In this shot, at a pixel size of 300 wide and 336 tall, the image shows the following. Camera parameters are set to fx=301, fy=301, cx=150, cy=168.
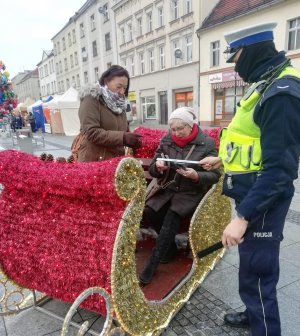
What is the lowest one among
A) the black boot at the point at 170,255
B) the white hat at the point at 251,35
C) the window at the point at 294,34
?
the black boot at the point at 170,255

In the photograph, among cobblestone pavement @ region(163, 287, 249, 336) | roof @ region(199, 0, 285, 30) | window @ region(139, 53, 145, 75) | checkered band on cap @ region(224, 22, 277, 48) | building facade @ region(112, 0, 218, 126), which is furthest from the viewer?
window @ region(139, 53, 145, 75)

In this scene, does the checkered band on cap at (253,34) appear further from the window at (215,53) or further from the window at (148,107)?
the window at (148,107)

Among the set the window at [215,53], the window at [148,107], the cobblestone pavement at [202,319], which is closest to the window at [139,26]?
the window at [148,107]

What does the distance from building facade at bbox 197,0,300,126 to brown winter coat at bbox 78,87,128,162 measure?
12.4m

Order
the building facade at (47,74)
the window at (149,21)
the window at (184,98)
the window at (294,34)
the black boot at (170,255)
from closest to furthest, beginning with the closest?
1. the black boot at (170,255)
2. the window at (294,34)
3. the window at (184,98)
4. the window at (149,21)
5. the building facade at (47,74)

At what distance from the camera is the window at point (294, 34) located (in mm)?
12639

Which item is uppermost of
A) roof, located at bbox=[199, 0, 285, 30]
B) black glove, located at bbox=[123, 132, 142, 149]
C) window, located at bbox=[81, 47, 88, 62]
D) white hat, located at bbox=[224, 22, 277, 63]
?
window, located at bbox=[81, 47, 88, 62]

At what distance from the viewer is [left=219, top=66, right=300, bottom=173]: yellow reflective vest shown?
4.53 ft

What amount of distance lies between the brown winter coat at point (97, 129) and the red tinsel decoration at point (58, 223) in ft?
2.07

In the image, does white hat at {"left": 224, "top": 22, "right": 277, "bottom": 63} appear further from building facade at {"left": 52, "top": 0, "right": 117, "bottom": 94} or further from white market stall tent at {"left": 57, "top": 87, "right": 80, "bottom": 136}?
building facade at {"left": 52, "top": 0, "right": 117, "bottom": 94}

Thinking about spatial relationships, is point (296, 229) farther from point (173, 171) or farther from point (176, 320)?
point (176, 320)

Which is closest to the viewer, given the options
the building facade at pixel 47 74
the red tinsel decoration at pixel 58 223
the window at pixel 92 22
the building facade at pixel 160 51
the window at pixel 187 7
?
the red tinsel decoration at pixel 58 223

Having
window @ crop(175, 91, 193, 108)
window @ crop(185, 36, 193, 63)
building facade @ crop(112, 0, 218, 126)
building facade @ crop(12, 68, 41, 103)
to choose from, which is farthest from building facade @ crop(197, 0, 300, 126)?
building facade @ crop(12, 68, 41, 103)

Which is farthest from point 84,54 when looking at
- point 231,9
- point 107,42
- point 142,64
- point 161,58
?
point 231,9
